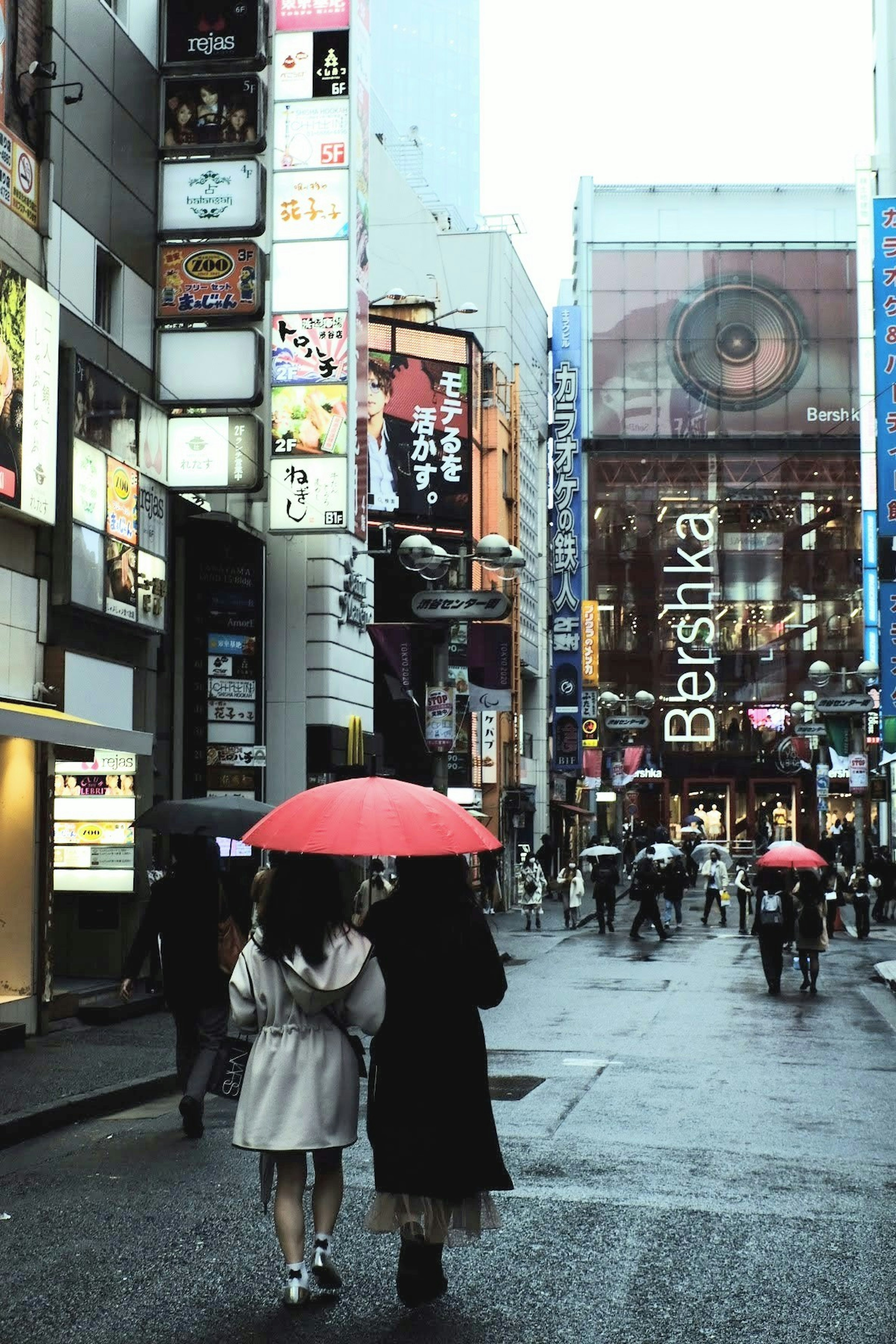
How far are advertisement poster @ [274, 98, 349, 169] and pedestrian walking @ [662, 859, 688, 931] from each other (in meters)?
18.8

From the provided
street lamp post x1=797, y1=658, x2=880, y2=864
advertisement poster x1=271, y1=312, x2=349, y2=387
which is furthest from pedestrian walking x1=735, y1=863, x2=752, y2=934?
advertisement poster x1=271, y1=312, x2=349, y2=387

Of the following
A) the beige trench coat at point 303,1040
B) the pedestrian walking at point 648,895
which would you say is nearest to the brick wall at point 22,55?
the beige trench coat at point 303,1040

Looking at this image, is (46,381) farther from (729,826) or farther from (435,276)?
(729,826)

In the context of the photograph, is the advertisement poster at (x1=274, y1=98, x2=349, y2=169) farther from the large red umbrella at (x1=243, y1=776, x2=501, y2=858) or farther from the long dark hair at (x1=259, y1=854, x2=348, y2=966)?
the long dark hair at (x1=259, y1=854, x2=348, y2=966)

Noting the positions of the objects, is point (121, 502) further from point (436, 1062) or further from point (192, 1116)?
point (436, 1062)

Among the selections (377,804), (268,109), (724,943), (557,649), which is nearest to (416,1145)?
(377,804)

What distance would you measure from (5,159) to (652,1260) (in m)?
12.6

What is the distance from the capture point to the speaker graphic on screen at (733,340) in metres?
81.9

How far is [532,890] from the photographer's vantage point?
35906 millimetres

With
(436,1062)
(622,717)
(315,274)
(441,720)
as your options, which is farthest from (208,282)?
(622,717)

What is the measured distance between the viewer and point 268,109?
22.9 metres

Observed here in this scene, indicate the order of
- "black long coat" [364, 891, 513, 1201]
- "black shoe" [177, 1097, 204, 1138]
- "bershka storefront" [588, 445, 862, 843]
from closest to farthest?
"black long coat" [364, 891, 513, 1201], "black shoe" [177, 1097, 204, 1138], "bershka storefront" [588, 445, 862, 843]

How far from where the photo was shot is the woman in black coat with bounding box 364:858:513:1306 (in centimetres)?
593

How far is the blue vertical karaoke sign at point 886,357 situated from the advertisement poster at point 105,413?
21.9 meters
